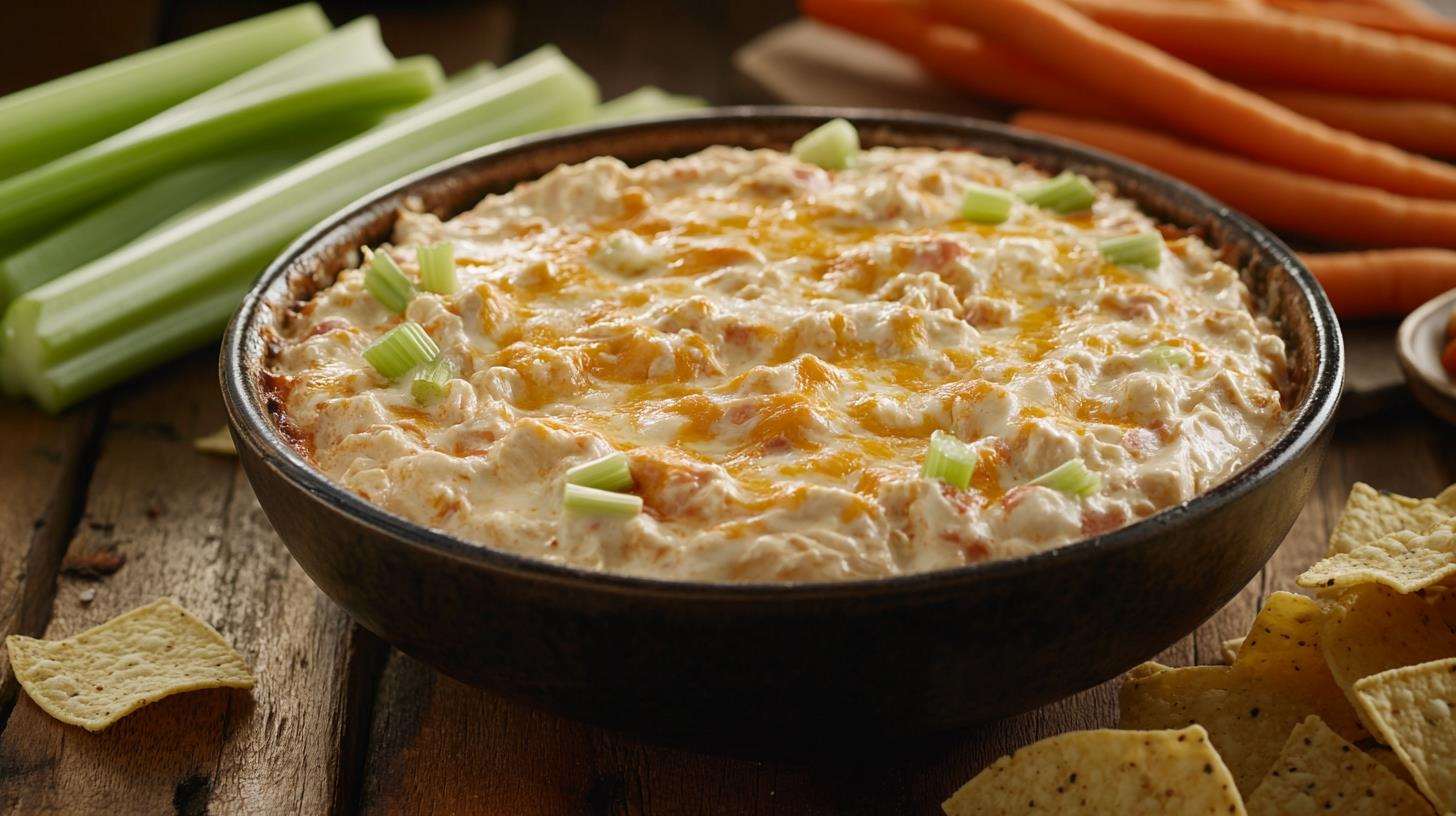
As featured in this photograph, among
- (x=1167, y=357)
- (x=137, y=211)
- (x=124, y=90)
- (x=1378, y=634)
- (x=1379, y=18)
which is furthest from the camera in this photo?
(x=1379, y=18)

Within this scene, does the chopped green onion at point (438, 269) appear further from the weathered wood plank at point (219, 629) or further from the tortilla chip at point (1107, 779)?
the tortilla chip at point (1107, 779)

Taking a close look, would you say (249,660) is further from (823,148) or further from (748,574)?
(823,148)

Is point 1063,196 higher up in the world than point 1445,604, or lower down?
higher up

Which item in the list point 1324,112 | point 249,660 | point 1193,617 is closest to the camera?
point 1193,617

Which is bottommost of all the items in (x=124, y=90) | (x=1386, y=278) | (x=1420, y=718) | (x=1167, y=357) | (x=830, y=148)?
(x=1386, y=278)

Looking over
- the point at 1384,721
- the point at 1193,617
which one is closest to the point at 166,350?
the point at 1193,617

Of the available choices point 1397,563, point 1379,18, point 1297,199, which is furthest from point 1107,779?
point 1379,18

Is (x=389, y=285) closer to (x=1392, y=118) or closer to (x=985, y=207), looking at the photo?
(x=985, y=207)

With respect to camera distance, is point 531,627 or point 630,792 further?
point 630,792
